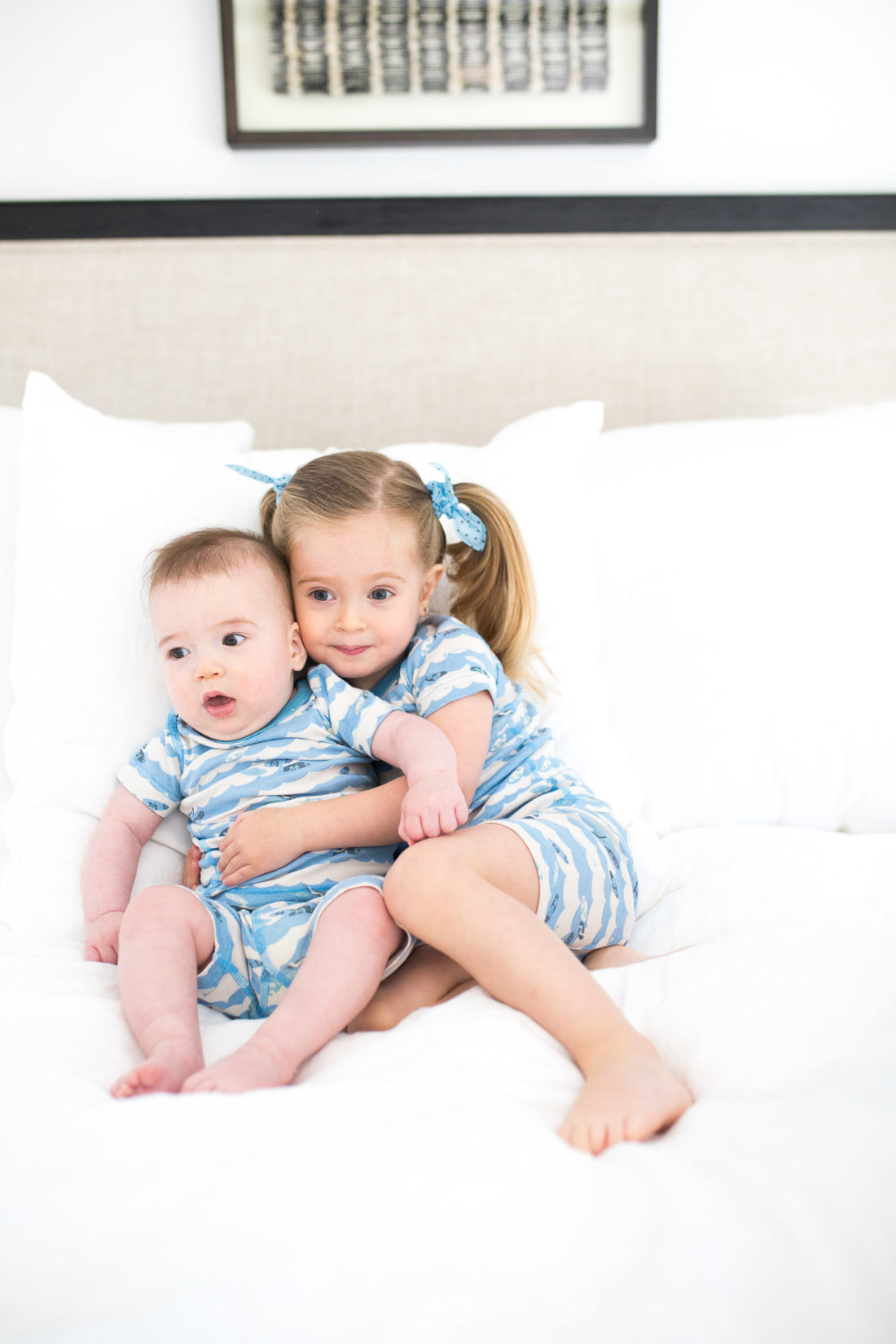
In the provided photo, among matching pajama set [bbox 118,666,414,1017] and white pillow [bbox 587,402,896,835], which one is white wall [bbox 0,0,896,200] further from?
matching pajama set [bbox 118,666,414,1017]

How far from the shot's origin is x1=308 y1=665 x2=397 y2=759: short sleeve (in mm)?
969

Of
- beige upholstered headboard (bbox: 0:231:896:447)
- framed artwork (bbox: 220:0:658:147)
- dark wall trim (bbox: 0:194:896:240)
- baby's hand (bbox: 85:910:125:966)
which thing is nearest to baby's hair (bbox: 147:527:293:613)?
baby's hand (bbox: 85:910:125:966)

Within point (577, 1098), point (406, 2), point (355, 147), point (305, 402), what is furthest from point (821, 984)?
point (406, 2)

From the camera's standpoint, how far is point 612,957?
0.91 metres

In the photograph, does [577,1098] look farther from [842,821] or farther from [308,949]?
[842,821]

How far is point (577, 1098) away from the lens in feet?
2.07

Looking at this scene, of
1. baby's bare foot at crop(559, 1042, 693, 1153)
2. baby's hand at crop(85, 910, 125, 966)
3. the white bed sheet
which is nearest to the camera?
the white bed sheet

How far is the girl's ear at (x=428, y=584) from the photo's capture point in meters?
1.10

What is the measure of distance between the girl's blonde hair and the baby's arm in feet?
1.13

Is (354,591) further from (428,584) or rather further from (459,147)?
(459,147)

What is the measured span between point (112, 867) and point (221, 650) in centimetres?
25

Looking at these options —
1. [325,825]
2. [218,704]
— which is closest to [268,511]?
[218,704]

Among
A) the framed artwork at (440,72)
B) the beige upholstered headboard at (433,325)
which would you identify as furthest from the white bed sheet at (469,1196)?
the framed artwork at (440,72)

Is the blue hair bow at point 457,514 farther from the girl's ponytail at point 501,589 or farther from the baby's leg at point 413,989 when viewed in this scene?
the baby's leg at point 413,989
